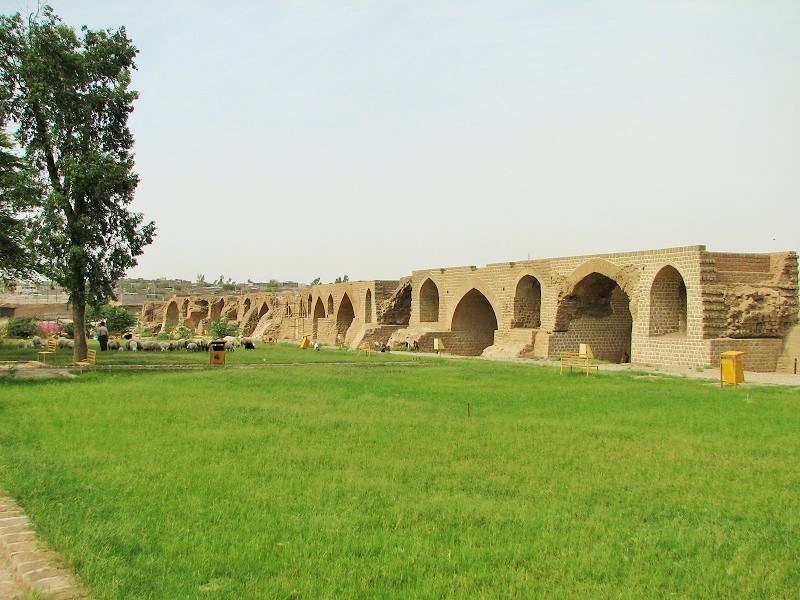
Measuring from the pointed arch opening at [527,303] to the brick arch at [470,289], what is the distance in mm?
837

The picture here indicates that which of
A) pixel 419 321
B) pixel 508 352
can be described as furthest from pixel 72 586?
pixel 419 321

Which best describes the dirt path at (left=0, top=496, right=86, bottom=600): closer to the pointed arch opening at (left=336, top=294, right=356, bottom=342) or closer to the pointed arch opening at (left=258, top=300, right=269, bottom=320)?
the pointed arch opening at (left=336, top=294, right=356, bottom=342)

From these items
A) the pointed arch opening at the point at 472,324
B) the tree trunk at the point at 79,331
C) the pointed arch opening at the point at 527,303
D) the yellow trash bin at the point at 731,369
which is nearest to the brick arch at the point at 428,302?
the pointed arch opening at the point at 472,324

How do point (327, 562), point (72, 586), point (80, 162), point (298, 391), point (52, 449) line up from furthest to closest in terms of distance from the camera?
point (80, 162) → point (298, 391) → point (52, 449) → point (327, 562) → point (72, 586)

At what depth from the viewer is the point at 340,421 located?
348 inches

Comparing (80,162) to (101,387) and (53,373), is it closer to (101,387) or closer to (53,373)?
(53,373)

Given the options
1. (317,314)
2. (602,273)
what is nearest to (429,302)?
(602,273)

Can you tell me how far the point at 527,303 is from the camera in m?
25.2

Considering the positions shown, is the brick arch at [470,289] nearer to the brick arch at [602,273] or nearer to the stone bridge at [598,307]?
the stone bridge at [598,307]

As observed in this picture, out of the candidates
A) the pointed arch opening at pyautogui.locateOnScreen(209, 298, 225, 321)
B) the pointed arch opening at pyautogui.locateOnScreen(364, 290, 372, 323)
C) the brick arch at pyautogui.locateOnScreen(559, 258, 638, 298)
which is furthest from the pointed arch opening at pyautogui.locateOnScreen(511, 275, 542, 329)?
the pointed arch opening at pyautogui.locateOnScreen(209, 298, 225, 321)

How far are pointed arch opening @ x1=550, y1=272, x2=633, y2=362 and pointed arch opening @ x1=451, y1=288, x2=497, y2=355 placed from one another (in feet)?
17.8

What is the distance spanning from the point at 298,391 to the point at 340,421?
140 inches

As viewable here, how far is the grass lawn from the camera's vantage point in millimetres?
3873

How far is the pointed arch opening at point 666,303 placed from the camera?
64.2 feet
